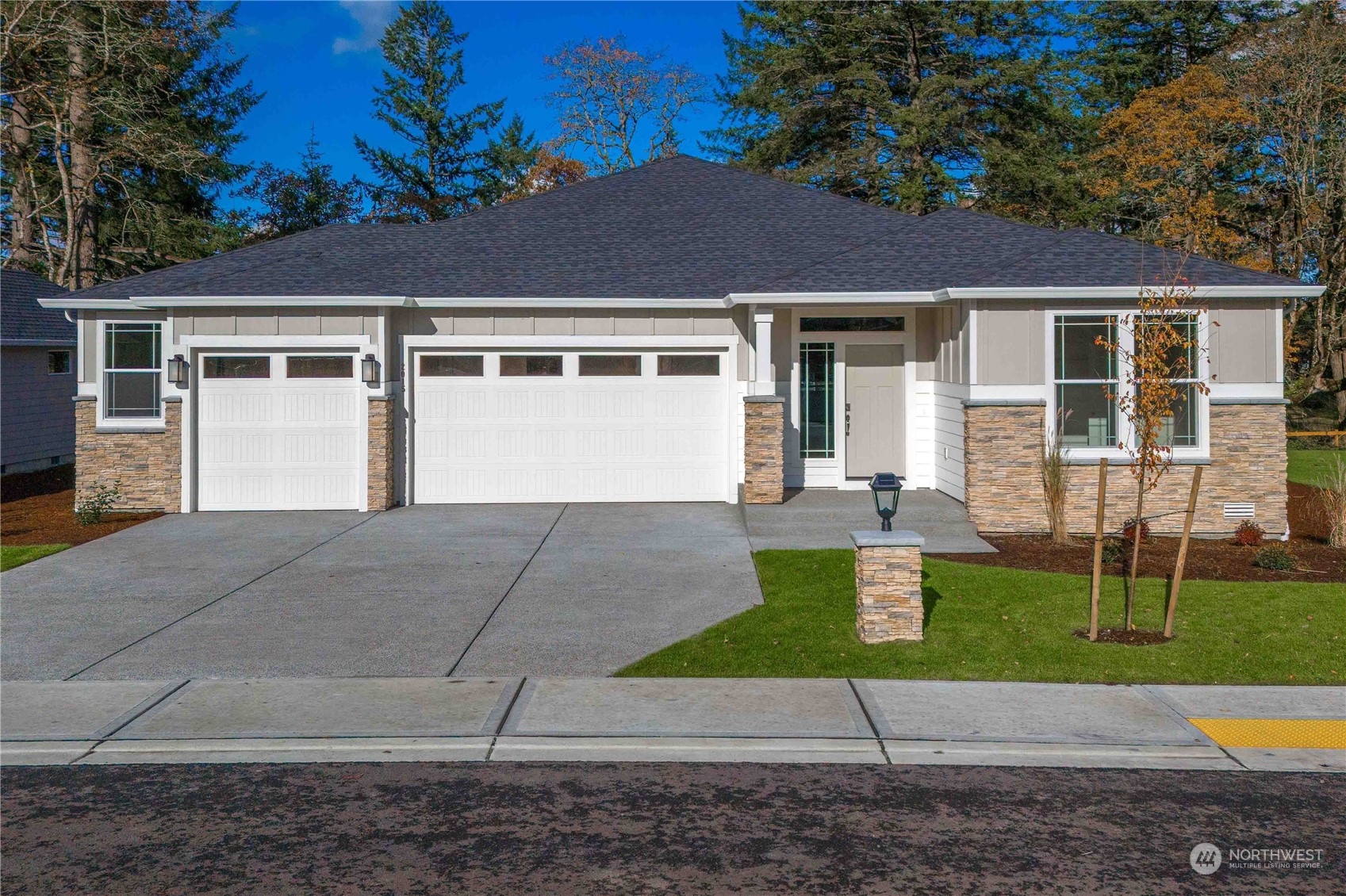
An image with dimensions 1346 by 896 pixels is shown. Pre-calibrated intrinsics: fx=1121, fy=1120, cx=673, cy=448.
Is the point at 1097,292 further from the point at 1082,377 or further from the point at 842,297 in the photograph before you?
the point at 842,297

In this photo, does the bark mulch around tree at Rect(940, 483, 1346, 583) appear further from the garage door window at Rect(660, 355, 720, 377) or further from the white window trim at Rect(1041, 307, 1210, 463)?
the garage door window at Rect(660, 355, 720, 377)

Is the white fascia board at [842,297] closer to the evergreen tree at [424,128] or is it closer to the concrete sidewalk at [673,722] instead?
the concrete sidewalk at [673,722]

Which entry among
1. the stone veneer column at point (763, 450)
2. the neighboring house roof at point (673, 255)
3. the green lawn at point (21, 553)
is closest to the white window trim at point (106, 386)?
the neighboring house roof at point (673, 255)

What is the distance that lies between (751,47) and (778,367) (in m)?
24.2

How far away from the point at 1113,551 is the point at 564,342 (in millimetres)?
8071

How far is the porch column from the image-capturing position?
1545 centimetres

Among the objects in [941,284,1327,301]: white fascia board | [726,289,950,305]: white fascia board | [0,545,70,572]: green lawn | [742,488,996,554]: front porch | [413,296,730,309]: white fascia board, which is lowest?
[0,545,70,572]: green lawn

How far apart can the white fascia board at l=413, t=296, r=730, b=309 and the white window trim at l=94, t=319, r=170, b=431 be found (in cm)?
406

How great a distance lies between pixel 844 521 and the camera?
14.2 metres

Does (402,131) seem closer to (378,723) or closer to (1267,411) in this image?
(1267,411)

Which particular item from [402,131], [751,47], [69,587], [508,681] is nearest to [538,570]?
[508,681]

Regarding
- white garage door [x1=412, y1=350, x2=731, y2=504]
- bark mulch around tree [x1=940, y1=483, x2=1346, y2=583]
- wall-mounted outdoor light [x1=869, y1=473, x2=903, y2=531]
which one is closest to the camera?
wall-mounted outdoor light [x1=869, y1=473, x2=903, y2=531]

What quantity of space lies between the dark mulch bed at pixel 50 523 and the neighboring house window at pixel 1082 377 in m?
12.4

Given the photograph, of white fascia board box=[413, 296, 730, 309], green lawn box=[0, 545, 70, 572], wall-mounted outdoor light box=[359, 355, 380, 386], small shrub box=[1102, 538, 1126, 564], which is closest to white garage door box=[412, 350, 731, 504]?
white fascia board box=[413, 296, 730, 309]
